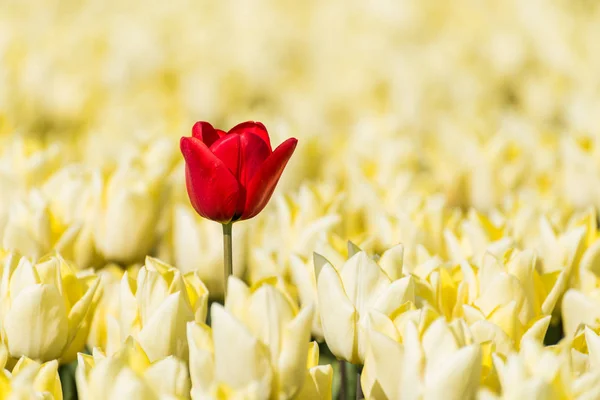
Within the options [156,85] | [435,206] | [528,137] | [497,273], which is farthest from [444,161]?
[156,85]

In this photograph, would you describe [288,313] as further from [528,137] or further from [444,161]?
[528,137]

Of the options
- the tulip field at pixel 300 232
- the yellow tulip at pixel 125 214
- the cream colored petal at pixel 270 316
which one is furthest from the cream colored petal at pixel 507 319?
the yellow tulip at pixel 125 214

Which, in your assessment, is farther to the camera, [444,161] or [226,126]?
[226,126]

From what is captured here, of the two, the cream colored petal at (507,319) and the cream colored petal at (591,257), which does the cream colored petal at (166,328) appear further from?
the cream colored petal at (591,257)

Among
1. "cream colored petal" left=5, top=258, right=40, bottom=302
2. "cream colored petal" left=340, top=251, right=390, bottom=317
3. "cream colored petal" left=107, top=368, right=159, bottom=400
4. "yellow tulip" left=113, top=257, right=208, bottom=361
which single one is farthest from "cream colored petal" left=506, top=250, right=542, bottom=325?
Result: "cream colored petal" left=5, top=258, right=40, bottom=302

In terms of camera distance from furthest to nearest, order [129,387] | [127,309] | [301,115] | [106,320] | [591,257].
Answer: [301,115] → [591,257] → [106,320] → [127,309] → [129,387]

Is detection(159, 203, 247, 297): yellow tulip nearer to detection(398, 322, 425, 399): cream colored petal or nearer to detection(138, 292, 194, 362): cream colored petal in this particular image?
detection(138, 292, 194, 362): cream colored petal

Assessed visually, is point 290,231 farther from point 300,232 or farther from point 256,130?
point 256,130

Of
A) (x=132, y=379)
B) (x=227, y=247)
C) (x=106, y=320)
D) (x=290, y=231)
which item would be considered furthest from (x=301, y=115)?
(x=132, y=379)
